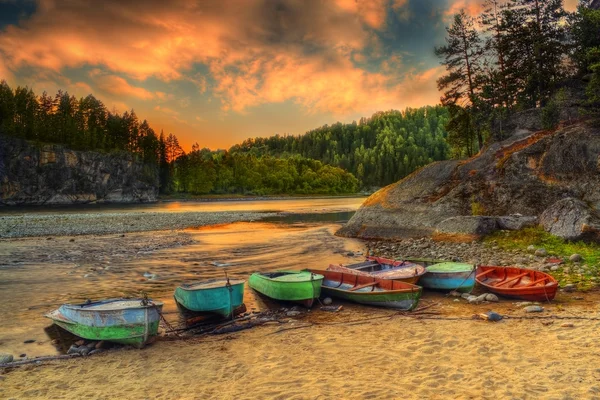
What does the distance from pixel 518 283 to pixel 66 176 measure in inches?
4983

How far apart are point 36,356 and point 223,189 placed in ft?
479

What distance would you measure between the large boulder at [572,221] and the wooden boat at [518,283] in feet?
25.2

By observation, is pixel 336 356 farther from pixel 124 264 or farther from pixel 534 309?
pixel 124 264

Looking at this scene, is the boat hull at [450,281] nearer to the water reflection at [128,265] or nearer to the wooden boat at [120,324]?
the water reflection at [128,265]

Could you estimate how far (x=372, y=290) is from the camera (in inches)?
521

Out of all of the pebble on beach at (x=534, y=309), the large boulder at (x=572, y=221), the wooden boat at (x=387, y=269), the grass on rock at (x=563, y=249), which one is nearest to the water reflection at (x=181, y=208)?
the grass on rock at (x=563, y=249)

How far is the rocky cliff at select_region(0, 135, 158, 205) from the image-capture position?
101062 millimetres

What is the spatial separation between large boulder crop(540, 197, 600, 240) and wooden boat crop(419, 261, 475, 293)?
916cm

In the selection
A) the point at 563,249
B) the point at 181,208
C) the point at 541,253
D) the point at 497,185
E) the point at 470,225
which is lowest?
the point at 541,253

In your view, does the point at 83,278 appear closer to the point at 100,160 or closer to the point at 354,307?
the point at 354,307

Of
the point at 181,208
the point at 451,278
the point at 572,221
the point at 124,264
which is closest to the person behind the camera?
the point at 451,278

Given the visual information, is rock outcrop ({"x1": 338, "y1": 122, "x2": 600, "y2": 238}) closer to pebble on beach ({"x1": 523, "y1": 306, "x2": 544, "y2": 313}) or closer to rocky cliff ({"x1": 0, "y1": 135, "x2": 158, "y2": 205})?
pebble on beach ({"x1": 523, "y1": 306, "x2": 544, "y2": 313})

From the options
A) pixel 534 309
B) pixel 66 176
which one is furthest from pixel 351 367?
pixel 66 176

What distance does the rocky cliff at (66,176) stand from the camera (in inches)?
3979
